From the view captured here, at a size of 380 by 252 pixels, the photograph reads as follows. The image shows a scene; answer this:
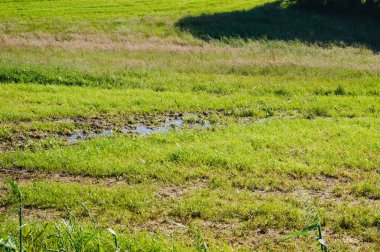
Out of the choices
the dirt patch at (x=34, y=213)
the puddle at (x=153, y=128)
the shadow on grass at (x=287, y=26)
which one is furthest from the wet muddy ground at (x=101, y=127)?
the shadow on grass at (x=287, y=26)

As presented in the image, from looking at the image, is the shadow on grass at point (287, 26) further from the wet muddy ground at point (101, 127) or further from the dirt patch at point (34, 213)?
the dirt patch at point (34, 213)

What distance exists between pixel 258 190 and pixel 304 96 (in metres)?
9.37

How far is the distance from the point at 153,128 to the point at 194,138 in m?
1.93

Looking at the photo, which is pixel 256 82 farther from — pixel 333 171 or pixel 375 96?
pixel 333 171

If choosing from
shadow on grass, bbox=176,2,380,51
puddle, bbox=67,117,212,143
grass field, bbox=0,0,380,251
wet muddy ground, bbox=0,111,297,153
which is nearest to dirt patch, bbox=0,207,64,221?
grass field, bbox=0,0,380,251

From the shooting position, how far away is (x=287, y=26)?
35.6 m

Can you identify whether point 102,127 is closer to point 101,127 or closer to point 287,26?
point 101,127

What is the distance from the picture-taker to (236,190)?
1036 centimetres

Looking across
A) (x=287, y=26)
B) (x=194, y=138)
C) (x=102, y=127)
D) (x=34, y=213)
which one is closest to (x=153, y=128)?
(x=102, y=127)

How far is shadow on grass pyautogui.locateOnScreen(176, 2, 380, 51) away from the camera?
3216 cm

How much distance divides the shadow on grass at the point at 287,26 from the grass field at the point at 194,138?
82cm

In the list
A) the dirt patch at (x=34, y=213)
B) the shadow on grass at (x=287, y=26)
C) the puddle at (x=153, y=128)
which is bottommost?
the puddle at (x=153, y=128)

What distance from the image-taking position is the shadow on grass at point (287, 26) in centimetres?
3216

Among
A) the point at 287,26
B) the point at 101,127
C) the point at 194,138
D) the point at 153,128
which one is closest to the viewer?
the point at 194,138
